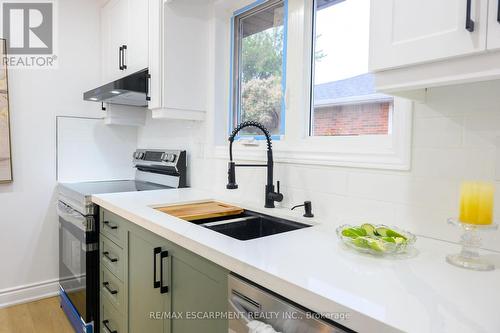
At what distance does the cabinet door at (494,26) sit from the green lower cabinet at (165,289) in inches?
34.7

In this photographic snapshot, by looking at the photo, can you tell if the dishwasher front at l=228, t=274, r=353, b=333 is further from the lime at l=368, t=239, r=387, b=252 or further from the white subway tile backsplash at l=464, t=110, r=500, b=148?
the white subway tile backsplash at l=464, t=110, r=500, b=148

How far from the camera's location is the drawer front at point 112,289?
1.72 meters

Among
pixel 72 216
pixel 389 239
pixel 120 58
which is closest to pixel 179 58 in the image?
pixel 120 58

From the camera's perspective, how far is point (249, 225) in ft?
5.15

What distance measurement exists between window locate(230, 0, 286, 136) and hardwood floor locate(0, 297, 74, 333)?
6.31ft

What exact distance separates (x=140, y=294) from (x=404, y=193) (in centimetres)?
122

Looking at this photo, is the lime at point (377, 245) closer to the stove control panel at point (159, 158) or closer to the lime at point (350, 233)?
the lime at point (350, 233)


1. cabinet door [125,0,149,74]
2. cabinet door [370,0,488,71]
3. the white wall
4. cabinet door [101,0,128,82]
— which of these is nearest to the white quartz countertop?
cabinet door [370,0,488,71]

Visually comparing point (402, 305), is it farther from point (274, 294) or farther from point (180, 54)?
point (180, 54)

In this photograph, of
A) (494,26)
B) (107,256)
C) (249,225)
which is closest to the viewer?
(494,26)

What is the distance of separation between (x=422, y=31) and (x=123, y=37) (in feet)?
7.58

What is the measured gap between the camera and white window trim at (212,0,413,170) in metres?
1.33

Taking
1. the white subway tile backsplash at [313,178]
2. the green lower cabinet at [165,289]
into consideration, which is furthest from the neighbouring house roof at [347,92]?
the green lower cabinet at [165,289]

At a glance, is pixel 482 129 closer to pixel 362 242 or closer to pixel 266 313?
pixel 362 242
